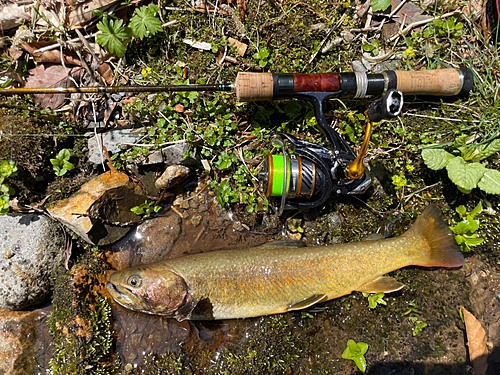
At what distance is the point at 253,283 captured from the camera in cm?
332

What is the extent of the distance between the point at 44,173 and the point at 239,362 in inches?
121

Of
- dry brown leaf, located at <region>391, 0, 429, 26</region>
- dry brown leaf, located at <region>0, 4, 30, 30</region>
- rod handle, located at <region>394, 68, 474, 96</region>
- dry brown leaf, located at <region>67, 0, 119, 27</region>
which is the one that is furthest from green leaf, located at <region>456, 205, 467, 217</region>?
dry brown leaf, located at <region>0, 4, 30, 30</region>

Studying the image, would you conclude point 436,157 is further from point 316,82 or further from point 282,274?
point 282,274

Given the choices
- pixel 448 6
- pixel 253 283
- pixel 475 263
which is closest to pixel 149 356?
pixel 253 283

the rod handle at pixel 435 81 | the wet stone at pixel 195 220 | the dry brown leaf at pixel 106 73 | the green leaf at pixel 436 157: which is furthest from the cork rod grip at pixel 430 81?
the dry brown leaf at pixel 106 73

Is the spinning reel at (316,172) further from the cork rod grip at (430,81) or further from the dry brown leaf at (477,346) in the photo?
the dry brown leaf at (477,346)

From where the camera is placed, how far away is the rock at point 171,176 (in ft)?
12.2

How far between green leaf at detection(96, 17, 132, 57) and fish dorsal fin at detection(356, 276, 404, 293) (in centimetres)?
385

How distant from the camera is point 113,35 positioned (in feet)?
12.1

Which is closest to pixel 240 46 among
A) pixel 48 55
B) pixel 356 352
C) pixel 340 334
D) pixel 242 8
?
pixel 242 8

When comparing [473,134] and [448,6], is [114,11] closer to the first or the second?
[448,6]

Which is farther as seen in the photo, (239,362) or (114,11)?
(114,11)

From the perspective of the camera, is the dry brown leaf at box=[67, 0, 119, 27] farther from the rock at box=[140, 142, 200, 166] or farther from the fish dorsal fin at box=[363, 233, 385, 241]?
the fish dorsal fin at box=[363, 233, 385, 241]

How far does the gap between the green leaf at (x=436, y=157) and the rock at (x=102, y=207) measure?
10.9 ft
